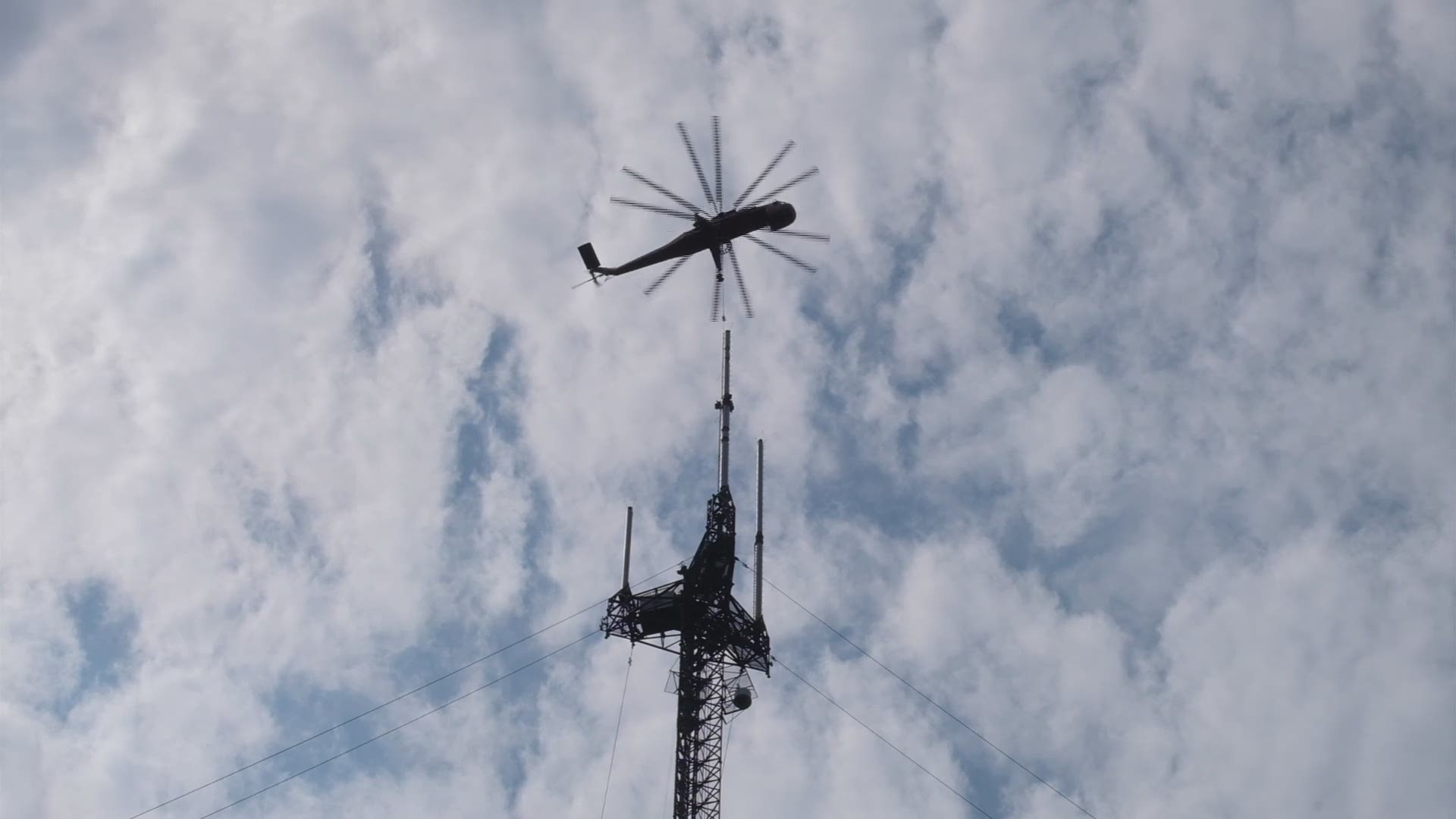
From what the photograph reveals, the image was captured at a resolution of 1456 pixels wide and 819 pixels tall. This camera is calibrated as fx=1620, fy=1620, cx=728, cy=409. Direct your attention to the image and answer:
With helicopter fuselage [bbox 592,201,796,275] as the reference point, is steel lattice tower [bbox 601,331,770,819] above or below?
below

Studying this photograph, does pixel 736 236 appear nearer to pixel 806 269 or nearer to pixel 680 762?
pixel 806 269

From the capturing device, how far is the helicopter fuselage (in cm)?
9812

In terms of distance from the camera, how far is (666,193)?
320ft

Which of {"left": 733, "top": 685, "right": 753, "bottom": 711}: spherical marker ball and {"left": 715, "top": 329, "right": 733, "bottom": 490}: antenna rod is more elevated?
{"left": 715, "top": 329, "right": 733, "bottom": 490}: antenna rod

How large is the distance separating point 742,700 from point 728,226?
28.9m

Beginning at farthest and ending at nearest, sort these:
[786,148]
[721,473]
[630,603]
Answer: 1. [721,473]
2. [630,603]
3. [786,148]

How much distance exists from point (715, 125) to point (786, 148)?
16.0ft

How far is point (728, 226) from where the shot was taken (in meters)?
98.7

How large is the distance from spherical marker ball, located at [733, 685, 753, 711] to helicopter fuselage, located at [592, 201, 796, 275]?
26694 millimetres

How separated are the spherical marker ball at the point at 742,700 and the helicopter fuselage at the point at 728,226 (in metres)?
26.7

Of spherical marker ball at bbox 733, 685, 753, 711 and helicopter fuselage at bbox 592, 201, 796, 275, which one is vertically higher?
helicopter fuselage at bbox 592, 201, 796, 275

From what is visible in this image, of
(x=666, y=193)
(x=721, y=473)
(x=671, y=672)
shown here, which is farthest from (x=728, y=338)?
(x=671, y=672)

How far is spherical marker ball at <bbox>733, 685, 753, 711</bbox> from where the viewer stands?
98.8 meters

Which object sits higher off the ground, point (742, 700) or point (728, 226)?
point (728, 226)
